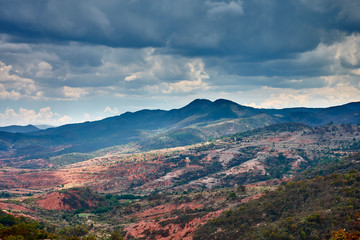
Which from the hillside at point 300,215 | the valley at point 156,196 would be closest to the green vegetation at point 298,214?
the hillside at point 300,215

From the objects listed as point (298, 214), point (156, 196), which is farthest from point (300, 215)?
point (156, 196)

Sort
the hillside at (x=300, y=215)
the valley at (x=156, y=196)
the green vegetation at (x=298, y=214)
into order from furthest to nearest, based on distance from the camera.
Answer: the valley at (x=156, y=196), the green vegetation at (x=298, y=214), the hillside at (x=300, y=215)

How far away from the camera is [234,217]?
71250mm

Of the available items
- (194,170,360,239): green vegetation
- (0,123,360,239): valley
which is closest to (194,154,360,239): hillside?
(194,170,360,239): green vegetation

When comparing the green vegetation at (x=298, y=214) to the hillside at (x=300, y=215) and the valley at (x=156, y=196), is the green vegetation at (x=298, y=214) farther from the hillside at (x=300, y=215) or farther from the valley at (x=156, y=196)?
the valley at (x=156, y=196)

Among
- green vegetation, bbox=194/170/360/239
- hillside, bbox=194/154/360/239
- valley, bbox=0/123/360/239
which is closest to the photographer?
hillside, bbox=194/154/360/239

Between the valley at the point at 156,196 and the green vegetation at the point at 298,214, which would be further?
the valley at the point at 156,196

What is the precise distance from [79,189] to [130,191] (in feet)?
118

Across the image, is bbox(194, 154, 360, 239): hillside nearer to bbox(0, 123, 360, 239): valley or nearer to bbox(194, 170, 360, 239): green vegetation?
bbox(194, 170, 360, 239): green vegetation

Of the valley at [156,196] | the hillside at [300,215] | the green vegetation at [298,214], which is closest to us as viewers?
the hillside at [300,215]

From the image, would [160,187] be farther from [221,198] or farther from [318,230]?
[318,230]

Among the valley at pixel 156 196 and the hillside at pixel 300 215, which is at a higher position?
the hillside at pixel 300 215

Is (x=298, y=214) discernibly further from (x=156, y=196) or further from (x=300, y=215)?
(x=156, y=196)

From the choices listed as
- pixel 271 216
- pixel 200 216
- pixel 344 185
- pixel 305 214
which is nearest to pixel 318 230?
pixel 305 214
